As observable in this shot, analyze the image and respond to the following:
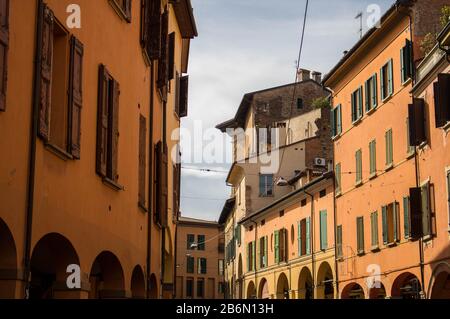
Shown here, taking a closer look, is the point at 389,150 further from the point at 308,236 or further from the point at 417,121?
the point at 308,236

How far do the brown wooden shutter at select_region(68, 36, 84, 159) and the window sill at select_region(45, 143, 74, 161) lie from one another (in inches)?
6.0

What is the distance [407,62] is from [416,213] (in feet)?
16.0

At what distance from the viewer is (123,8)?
1466cm

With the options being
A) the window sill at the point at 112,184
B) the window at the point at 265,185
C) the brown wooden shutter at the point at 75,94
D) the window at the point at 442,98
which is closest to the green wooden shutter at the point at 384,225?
the window at the point at 442,98

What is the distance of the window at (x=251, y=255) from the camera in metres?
50.6

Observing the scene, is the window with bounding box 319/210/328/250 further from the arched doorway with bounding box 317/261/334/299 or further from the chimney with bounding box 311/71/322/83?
the chimney with bounding box 311/71/322/83

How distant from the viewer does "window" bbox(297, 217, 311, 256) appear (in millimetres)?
38938

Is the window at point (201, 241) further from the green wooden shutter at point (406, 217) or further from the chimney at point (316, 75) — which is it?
the green wooden shutter at point (406, 217)

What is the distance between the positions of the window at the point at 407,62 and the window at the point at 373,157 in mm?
3833

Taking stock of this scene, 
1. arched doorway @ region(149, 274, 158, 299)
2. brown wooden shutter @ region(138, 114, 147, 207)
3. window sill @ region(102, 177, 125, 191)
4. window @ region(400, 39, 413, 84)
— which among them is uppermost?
window @ region(400, 39, 413, 84)

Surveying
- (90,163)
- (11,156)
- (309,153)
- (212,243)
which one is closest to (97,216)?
(90,163)

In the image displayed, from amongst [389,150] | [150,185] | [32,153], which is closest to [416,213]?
[389,150]

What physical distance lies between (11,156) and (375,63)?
23.3 metres

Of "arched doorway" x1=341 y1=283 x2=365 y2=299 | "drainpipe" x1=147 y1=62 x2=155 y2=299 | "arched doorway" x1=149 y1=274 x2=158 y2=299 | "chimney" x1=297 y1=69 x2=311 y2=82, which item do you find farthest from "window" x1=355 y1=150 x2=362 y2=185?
"chimney" x1=297 y1=69 x2=311 y2=82
